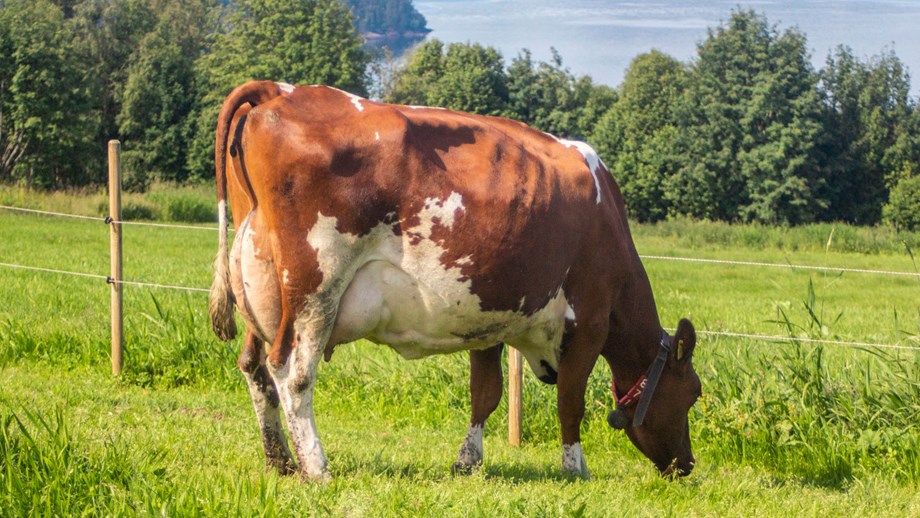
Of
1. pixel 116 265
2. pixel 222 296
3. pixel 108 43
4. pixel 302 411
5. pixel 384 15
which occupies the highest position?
pixel 222 296

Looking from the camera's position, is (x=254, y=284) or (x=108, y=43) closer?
(x=254, y=284)

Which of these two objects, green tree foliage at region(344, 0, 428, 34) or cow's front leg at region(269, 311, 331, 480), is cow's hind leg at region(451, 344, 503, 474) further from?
green tree foliage at region(344, 0, 428, 34)

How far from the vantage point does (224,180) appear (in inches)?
206

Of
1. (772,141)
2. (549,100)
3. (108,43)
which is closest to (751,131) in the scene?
(772,141)

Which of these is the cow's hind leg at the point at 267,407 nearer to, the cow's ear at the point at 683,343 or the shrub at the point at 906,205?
the cow's ear at the point at 683,343

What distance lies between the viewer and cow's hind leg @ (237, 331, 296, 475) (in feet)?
17.8

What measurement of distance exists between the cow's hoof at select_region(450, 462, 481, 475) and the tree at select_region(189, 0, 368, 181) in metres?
50.3

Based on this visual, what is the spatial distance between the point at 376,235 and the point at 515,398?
266 centimetres

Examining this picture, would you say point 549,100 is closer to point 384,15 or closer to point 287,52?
point 287,52

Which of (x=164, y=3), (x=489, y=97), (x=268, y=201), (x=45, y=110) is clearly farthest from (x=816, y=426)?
(x=164, y=3)

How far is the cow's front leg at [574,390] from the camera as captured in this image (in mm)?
5910

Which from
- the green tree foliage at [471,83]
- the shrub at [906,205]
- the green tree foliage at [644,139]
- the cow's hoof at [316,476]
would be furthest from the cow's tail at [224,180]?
the green tree foliage at [471,83]

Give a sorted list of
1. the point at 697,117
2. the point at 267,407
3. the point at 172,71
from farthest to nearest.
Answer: the point at 172,71 < the point at 697,117 < the point at 267,407

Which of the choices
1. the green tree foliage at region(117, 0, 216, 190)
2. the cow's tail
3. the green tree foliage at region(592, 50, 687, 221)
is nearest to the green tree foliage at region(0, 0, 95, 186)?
the green tree foliage at region(117, 0, 216, 190)
